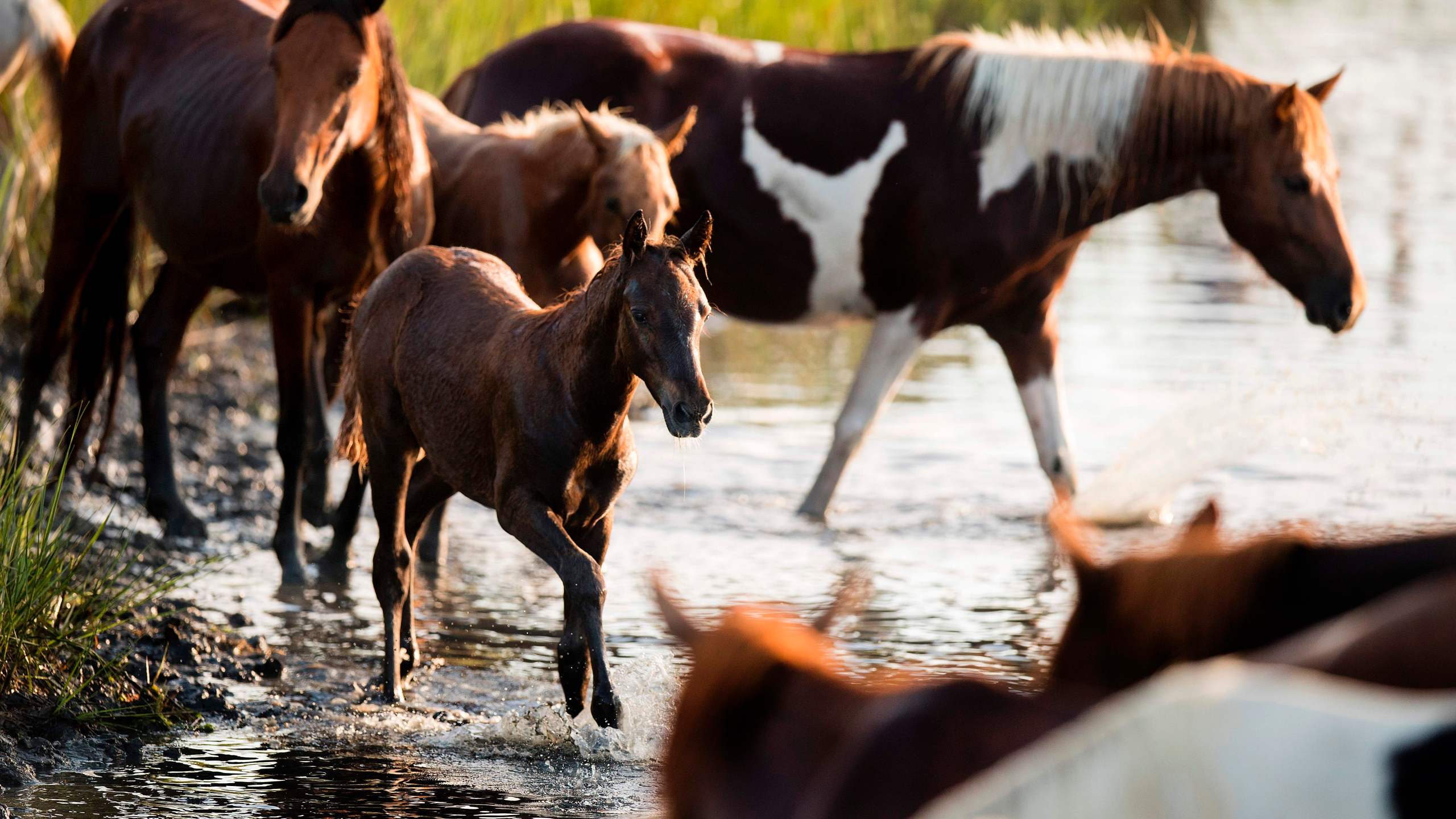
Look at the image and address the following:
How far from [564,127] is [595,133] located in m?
0.29

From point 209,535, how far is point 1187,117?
3.90 meters

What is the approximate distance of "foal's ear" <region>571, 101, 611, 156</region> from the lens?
19.7ft

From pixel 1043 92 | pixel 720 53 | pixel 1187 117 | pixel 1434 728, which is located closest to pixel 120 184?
pixel 720 53

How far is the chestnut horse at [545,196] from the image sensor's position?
19.7ft

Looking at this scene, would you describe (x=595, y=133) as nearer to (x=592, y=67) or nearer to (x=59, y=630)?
(x=592, y=67)

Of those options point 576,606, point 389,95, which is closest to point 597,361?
point 576,606

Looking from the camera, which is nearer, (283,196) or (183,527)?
(283,196)

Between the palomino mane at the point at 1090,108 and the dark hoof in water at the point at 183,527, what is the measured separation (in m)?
3.13

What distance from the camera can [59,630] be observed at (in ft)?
13.9

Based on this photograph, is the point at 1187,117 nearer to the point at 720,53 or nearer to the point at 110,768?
the point at 720,53

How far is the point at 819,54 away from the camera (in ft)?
24.3

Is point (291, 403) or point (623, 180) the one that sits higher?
point (623, 180)

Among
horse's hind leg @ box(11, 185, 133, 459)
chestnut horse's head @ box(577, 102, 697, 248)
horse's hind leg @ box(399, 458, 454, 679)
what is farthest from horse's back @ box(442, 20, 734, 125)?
horse's hind leg @ box(399, 458, 454, 679)

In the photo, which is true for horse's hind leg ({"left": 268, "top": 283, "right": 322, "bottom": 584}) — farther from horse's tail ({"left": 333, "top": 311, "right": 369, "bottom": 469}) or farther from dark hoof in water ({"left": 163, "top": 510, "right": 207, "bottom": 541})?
horse's tail ({"left": 333, "top": 311, "right": 369, "bottom": 469})
